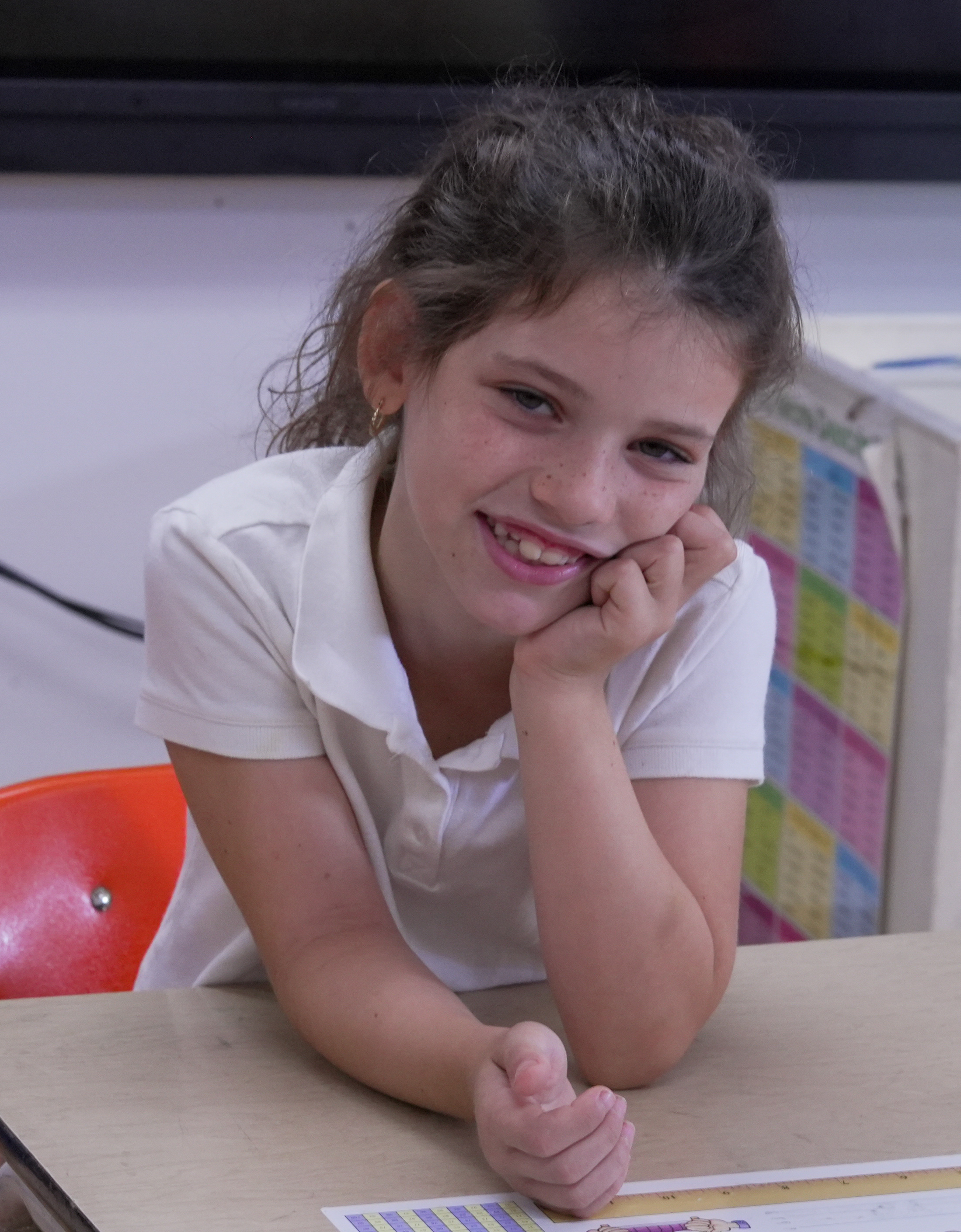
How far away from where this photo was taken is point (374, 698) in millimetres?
876

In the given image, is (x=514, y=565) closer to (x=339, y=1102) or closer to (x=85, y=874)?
(x=339, y=1102)

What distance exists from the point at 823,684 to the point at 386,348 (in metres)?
0.81

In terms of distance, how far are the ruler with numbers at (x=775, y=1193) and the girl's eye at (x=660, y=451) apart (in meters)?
0.35

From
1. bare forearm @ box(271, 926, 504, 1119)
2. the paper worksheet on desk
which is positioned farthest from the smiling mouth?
the paper worksheet on desk

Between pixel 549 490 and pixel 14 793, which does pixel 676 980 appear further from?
pixel 14 793

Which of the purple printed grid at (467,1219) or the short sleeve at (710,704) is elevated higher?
the short sleeve at (710,704)

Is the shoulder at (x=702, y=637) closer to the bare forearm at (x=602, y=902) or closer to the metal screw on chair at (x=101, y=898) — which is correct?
the bare forearm at (x=602, y=902)

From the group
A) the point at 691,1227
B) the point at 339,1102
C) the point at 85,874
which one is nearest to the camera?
the point at 691,1227

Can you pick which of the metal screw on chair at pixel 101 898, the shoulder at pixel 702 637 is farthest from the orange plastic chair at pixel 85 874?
the shoulder at pixel 702 637

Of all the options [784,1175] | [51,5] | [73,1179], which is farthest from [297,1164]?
[51,5]

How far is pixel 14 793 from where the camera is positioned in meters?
1.03

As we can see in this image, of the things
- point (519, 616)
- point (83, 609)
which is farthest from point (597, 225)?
point (83, 609)

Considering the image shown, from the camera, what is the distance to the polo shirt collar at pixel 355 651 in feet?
2.86

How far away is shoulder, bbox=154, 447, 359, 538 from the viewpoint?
0.91 meters
